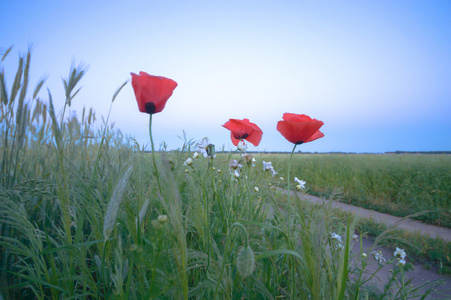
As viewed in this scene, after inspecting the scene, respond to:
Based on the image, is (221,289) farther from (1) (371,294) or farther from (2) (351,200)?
(2) (351,200)

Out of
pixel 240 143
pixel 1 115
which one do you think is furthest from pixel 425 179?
pixel 1 115

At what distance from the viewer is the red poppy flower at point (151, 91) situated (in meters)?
0.95

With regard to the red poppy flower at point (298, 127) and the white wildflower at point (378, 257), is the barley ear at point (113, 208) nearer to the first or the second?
the red poppy flower at point (298, 127)

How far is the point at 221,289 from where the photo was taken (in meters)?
0.79

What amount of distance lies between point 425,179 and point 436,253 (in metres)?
4.54

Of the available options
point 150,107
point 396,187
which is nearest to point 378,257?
point 150,107

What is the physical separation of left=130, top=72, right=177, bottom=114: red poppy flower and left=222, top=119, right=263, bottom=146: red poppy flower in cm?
47

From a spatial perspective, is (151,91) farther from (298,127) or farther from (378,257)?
(378,257)

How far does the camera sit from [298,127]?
113cm

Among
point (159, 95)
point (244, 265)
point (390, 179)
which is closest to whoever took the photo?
point (244, 265)

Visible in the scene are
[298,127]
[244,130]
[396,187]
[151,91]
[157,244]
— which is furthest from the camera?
[396,187]

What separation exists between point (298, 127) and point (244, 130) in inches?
16.9

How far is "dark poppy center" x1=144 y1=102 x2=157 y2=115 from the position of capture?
1015mm

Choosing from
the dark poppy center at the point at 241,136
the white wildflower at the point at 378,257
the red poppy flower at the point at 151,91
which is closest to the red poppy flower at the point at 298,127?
the dark poppy center at the point at 241,136
